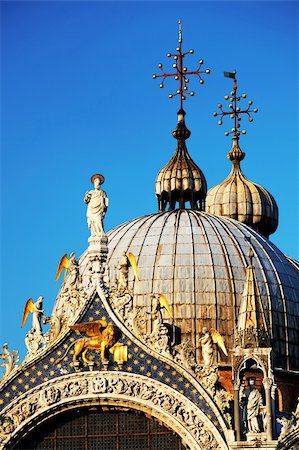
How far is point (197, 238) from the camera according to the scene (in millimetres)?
55375

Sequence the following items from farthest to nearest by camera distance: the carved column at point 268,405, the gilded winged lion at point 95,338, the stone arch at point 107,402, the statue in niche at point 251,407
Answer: the gilded winged lion at point 95,338, the stone arch at point 107,402, the statue in niche at point 251,407, the carved column at point 268,405

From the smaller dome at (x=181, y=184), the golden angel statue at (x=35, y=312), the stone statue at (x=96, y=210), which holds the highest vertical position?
the smaller dome at (x=181, y=184)

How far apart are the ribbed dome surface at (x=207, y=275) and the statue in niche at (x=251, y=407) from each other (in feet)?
25.3

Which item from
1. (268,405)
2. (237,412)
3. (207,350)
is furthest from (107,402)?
(268,405)

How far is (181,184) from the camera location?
193 feet

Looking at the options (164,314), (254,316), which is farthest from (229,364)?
(254,316)

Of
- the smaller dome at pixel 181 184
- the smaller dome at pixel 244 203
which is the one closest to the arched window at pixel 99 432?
the smaller dome at pixel 181 184

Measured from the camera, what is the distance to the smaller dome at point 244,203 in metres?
64.2

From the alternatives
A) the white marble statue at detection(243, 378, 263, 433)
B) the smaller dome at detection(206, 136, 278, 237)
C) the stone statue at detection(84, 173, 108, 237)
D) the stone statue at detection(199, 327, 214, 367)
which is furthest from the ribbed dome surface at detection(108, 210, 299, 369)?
the white marble statue at detection(243, 378, 263, 433)

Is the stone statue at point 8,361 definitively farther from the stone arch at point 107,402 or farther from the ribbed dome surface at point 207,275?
the ribbed dome surface at point 207,275

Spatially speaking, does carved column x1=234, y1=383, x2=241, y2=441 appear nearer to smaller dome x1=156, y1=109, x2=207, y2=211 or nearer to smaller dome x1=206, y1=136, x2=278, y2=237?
smaller dome x1=156, y1=109, x2=207, y2=211

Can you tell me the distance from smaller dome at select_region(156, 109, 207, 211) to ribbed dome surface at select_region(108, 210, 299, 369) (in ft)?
7.58

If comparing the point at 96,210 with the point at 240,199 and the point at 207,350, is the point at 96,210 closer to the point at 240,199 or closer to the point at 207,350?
the point at 207,350

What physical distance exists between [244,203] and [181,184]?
5899 mm
